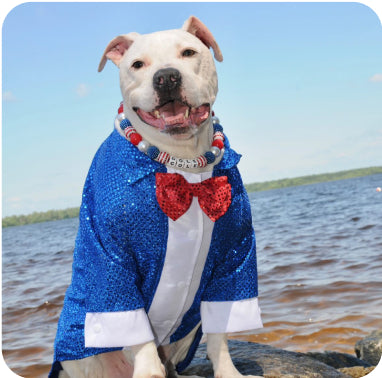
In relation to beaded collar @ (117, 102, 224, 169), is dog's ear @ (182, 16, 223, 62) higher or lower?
higher

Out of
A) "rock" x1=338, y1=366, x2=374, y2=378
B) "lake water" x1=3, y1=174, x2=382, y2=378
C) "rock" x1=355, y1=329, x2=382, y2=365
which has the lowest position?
"lake water" x1=3, y1=174, x2=382, y2=378

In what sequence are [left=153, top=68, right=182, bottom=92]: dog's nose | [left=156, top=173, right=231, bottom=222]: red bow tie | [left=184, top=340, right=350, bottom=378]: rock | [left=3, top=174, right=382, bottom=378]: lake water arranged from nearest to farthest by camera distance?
[left=153, top=68, right=182, bottom=92]: dog's nose → [left=156, top=173, right=231, bottom=222]: red bow tie → [left=184, top=340, right=350, bottom=378]: rock → [left=3, top=174, right=382, bottom=378]: lake water

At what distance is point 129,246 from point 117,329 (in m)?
0.47

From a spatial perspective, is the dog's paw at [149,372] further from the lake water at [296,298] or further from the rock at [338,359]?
the lake water at [296,298]

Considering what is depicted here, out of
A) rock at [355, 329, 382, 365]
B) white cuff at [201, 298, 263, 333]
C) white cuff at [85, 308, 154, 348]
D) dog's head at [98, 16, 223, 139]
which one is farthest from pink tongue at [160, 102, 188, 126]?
rock at [355, 329, 382, 365]

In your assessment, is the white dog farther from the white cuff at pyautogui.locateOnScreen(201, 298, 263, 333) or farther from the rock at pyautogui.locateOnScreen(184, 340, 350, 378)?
the rock at pyautogui.locateOnScreen(184, 340, 350, 378)

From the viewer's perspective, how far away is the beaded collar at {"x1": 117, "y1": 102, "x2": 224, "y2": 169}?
2.78 metres

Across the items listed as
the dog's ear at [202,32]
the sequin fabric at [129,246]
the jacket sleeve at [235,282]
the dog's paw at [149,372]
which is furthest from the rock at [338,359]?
the dog's ear at [202,32]

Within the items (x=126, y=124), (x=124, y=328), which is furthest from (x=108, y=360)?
(x=126, y=124)

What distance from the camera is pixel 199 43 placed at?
290 centimetres

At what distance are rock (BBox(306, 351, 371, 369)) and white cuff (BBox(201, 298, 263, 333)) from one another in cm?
160

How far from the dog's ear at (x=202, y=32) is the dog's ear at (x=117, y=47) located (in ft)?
1.10

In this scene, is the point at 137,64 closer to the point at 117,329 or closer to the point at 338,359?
the point at 117,329

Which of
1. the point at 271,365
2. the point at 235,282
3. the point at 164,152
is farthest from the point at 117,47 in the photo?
the point at 271,365
